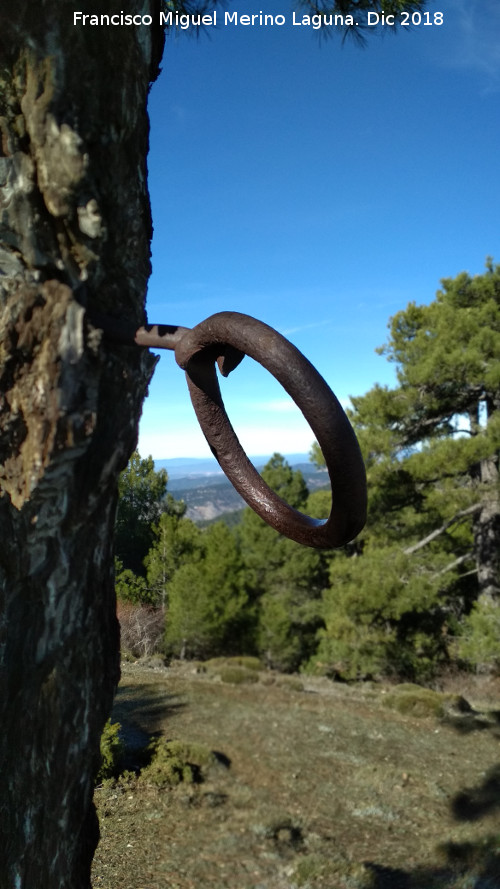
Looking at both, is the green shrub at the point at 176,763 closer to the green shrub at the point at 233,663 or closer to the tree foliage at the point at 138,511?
the tree foliage at the point at 138,511

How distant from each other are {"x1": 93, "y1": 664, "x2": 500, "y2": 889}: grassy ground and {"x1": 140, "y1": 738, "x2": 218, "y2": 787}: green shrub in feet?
0.29

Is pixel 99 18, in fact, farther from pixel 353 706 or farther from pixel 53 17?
pixel 353 706

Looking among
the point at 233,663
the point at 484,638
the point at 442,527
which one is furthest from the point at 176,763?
the point at 442,527

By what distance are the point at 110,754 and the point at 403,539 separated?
7857 millimetres

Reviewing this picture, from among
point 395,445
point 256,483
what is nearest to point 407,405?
point 395,445

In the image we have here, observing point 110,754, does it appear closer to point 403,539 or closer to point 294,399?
point 294,399

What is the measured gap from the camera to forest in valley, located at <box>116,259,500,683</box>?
9484mm

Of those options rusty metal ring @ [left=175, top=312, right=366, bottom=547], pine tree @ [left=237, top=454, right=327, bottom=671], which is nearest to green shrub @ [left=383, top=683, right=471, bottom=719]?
pine tree @ [left=237, top=454, right=327, bottom=671]

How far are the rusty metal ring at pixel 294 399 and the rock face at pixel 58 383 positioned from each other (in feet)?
0.63

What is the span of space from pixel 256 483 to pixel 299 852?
478 centimetres

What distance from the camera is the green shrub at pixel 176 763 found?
5.94 meters

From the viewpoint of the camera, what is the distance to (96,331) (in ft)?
4.32

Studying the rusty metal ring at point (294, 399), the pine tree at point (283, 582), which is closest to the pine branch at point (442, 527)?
the pine tree at point (283, 582)

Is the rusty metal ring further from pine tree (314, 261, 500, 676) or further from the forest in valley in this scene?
pine tree (314, 261, 500, 676)
